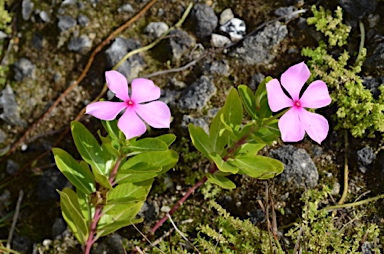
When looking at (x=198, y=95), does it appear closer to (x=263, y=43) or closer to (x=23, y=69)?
(x=263, y=43)

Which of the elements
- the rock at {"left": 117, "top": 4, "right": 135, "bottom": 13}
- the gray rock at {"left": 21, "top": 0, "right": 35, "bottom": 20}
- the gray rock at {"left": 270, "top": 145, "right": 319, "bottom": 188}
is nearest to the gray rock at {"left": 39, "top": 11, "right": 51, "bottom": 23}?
the gray rock at {"left": 21, "top": 0, "right": 35, "bottom": 20}

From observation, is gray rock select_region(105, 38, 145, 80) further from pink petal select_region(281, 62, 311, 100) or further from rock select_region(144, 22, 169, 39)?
pink petal select_region(281, 62, 311, 100)

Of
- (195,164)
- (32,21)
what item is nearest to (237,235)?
(195,164)

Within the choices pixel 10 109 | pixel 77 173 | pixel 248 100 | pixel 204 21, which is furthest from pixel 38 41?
pixel 248 100

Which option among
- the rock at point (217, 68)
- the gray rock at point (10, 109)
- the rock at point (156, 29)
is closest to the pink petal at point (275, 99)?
the rock at point (217, 68)

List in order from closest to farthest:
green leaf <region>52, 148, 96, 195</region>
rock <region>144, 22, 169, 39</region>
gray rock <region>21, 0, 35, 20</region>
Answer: green leaf <region>52, 148, 96, 195</region>, rock <region>144, 22, 169, 39</region>, gray rock <region>21, 0, 35, 20</region>

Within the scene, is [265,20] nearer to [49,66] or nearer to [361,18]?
[361,18]
